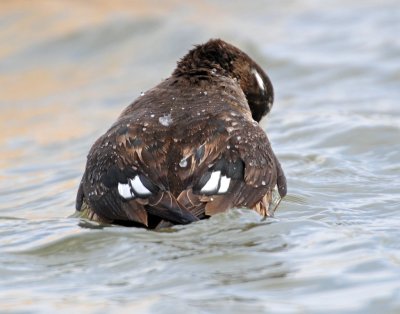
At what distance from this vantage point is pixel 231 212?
6.88 metres

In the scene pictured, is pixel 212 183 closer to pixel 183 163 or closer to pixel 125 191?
pixel 183 163

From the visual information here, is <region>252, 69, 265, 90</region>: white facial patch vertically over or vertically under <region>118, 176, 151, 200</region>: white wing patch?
over

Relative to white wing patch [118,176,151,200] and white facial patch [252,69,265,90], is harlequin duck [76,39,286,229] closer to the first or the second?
white wing patch [118,176,151,200]

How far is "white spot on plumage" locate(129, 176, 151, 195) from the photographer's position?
679cm

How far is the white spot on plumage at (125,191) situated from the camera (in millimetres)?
6832

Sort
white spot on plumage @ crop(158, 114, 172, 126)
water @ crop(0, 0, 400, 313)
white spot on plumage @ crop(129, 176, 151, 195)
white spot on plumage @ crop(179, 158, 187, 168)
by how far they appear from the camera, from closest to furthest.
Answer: water @ crop(0, 0, 400, 313) < white spot on plumage @ crop(129, 176, 151, 195) < white spot on plumage @ crop(179, 158, 187, 168) < white spot on plumage @ crop(158, 114, 172, 126)

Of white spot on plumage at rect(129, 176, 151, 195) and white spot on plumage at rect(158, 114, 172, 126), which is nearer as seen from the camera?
white spot on plumage at rect(129, 176, 151, 195)

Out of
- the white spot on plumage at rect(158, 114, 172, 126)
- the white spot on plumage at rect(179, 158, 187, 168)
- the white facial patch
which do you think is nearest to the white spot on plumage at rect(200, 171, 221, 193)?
→ the white spot on plumage at rect(179, 158, 187, 168)

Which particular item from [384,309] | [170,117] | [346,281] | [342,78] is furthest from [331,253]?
[342,78]

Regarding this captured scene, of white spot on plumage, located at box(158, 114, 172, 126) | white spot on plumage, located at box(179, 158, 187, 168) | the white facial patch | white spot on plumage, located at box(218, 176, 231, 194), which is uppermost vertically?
the white facial patch

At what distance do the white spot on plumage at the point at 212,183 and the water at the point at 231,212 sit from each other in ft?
0.66

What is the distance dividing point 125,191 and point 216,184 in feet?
1.92

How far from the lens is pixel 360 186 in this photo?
9078 mm

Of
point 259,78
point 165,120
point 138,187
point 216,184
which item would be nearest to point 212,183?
point 216,184
